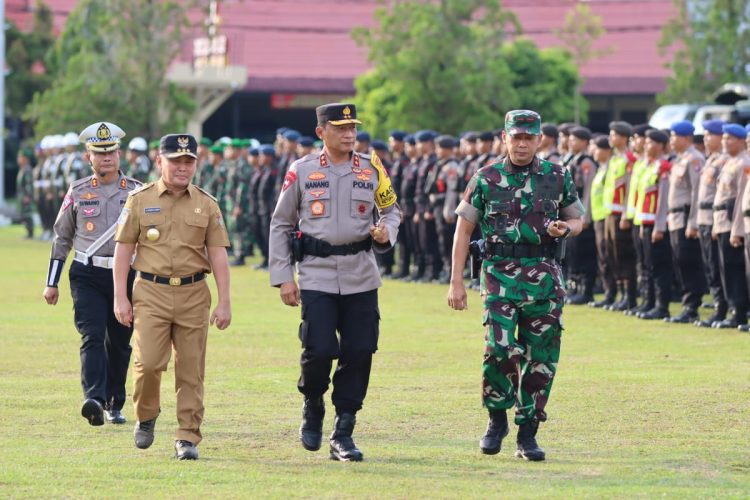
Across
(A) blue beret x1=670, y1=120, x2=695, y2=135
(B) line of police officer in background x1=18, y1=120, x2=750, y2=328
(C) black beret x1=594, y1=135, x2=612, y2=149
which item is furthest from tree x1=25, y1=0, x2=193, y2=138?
(A) blue beret x1=670, y1=120, x2=695, y2=135

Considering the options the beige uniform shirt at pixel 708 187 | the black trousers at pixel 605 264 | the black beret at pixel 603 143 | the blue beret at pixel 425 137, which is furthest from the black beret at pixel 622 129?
the blue beret at pixel 425 137

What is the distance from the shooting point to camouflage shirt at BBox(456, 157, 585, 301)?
8656mm

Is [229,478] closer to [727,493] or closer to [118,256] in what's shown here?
[118,256]

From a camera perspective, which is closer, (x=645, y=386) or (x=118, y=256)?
(x=118, y=256)

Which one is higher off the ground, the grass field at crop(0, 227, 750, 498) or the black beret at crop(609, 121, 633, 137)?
the black beret at crop(609, 121, 633, 137)

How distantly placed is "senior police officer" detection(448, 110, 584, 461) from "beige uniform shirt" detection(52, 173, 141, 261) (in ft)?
8.37

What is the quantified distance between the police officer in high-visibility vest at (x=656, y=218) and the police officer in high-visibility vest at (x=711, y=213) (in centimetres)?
63

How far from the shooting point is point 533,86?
46.3 m

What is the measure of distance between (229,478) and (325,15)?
52.2 m

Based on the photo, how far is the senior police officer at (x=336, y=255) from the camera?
8.62 meters

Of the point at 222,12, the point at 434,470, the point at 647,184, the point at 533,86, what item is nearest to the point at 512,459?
the point at 434,470

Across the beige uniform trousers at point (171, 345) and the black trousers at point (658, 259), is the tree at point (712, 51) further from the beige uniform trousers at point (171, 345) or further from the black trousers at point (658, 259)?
the beige uniform trousers at point (171, 345)

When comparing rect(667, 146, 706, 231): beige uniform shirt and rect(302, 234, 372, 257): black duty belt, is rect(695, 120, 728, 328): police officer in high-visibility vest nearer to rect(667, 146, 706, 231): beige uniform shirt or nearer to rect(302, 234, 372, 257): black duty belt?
rect(667, 146, 706, 231): beige uniform shirt

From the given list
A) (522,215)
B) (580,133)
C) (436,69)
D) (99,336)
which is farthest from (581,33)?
(522,215)
